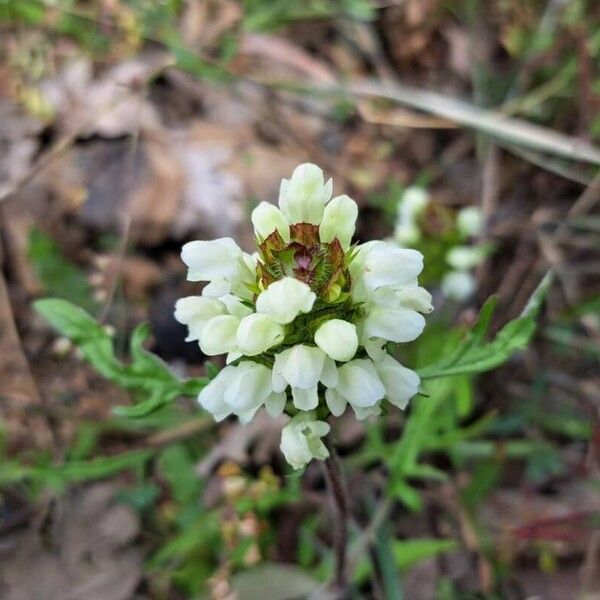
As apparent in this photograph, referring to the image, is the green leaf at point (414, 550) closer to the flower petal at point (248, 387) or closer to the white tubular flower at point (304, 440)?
the white tubular flower at point (304, 440)

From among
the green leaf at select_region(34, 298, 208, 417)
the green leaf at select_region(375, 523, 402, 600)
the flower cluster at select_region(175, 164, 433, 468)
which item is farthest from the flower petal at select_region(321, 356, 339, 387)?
the green leaf at select_region(375, 523, 402, 600)

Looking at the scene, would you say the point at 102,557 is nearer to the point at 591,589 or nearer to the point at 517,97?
the point at 591,589

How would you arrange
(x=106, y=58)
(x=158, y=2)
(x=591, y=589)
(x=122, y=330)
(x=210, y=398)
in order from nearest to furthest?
1. (x=210, y=398)
2. (x=591, y=589)
3. (x=122, y=330)
4. (x=158, y=2)
5. (x=106, y=58)

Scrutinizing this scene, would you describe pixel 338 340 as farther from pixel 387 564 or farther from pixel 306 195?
pixel 387 564

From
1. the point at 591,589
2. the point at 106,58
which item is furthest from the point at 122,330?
the point at 591,589

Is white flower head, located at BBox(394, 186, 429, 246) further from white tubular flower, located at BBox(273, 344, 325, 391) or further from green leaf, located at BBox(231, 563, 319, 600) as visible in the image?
white tubular flower, located at BBox(273, 344, 325, 391)
